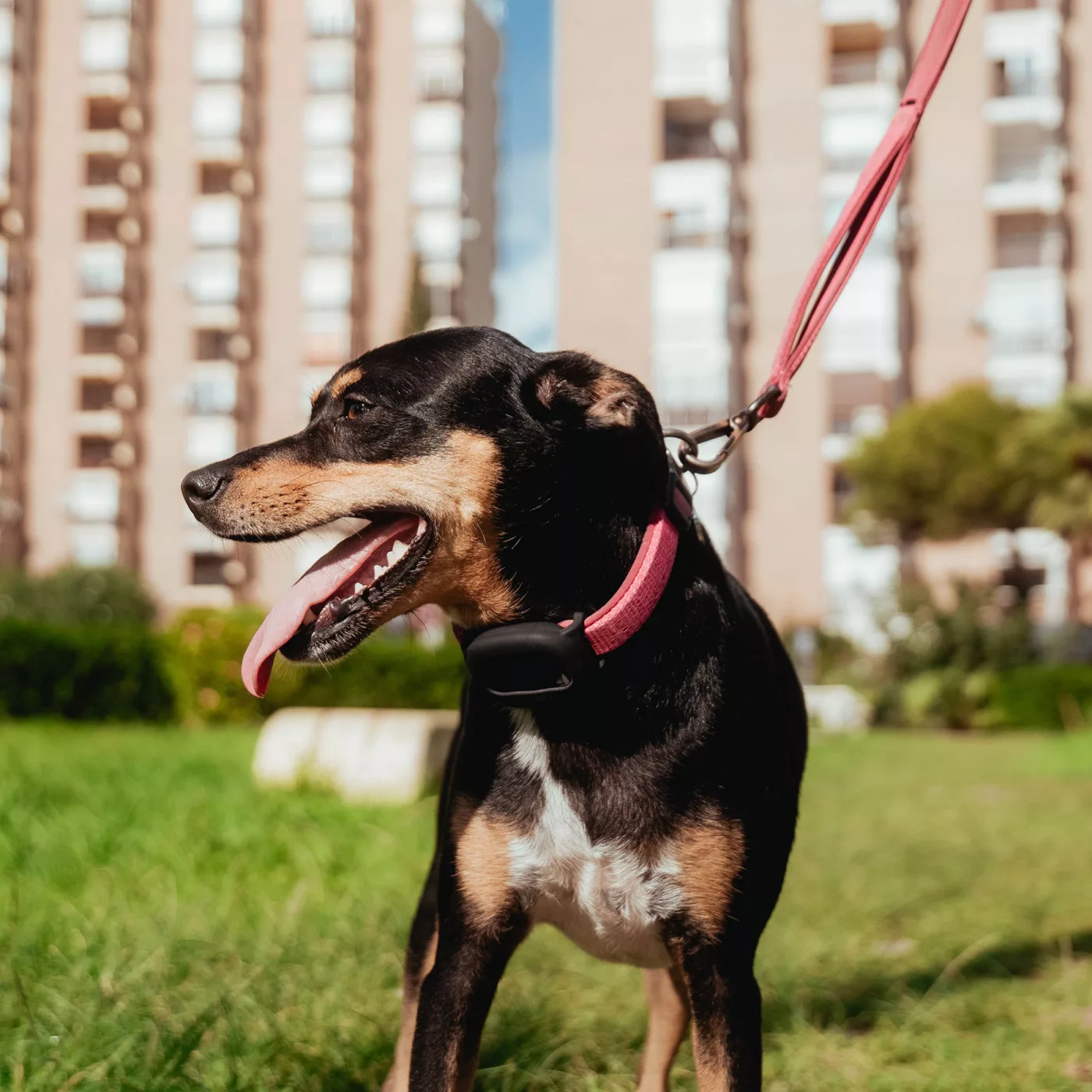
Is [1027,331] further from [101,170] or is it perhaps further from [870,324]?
[101,170]

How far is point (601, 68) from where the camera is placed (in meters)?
34.4

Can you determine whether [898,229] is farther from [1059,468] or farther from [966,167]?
[1059,468]

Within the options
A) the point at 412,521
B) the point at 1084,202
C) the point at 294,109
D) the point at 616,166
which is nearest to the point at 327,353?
the point at 294,109

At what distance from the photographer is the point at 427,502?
216 centimetres

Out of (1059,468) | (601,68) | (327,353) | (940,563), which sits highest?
(601,68)

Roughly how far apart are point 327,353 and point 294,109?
380 inches

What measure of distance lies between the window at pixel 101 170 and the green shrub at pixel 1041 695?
133ft

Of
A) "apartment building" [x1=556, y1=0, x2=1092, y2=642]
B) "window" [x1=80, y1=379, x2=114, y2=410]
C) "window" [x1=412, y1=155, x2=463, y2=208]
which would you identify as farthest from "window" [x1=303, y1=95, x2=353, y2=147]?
"apartment building" [x1=556, y1=0, x2=1092, y2=642]

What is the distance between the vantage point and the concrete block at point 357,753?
743 cm

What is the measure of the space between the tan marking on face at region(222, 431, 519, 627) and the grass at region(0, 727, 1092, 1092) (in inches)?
46.1

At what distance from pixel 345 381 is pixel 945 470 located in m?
23.9

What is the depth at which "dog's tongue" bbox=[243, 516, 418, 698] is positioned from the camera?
84.2 inches

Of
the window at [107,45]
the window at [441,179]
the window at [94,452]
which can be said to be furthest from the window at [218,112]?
the window at [94,452]

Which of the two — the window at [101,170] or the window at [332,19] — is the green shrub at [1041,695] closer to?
the window at [332,19]
